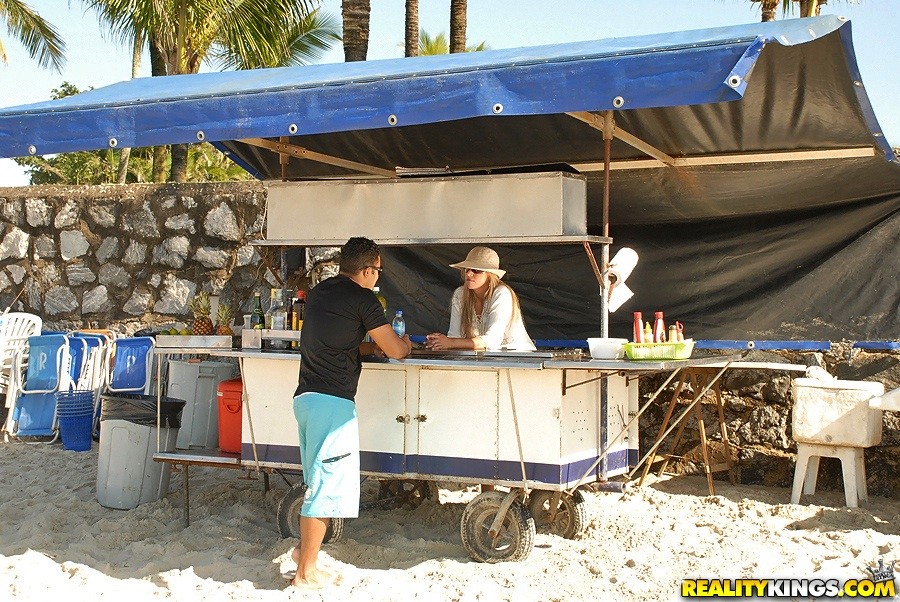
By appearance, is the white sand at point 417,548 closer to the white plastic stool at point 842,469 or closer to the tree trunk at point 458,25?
the white plastic stool at point 842,469

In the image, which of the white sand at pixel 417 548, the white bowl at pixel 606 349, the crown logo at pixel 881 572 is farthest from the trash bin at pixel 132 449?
the crown logo at pixel 881 572

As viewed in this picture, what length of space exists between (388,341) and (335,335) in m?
0.27

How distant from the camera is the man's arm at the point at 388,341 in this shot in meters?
4.83

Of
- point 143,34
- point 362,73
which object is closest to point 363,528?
point 362,73

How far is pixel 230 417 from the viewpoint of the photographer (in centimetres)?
596

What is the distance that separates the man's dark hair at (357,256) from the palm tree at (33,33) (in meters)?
16.7

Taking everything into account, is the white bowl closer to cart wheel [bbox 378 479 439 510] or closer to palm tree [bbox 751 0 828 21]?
cart wheel [bbox 378 479 439 510]

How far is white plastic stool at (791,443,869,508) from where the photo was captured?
6043mm

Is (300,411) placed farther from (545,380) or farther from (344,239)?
(344,239)

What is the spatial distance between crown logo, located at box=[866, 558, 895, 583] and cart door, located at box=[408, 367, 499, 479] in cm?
180

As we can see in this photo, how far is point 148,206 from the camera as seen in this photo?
364 inches

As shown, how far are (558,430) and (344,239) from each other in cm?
206

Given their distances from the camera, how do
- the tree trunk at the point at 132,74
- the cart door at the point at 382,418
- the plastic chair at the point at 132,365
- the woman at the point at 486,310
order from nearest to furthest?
the cart door at the point at 382,418
the woman at the point at 486,310
the plastic chair at the point at 132,365
the tree trunk at the point at 132,74

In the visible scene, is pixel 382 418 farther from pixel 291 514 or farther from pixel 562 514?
pixel 562 514
